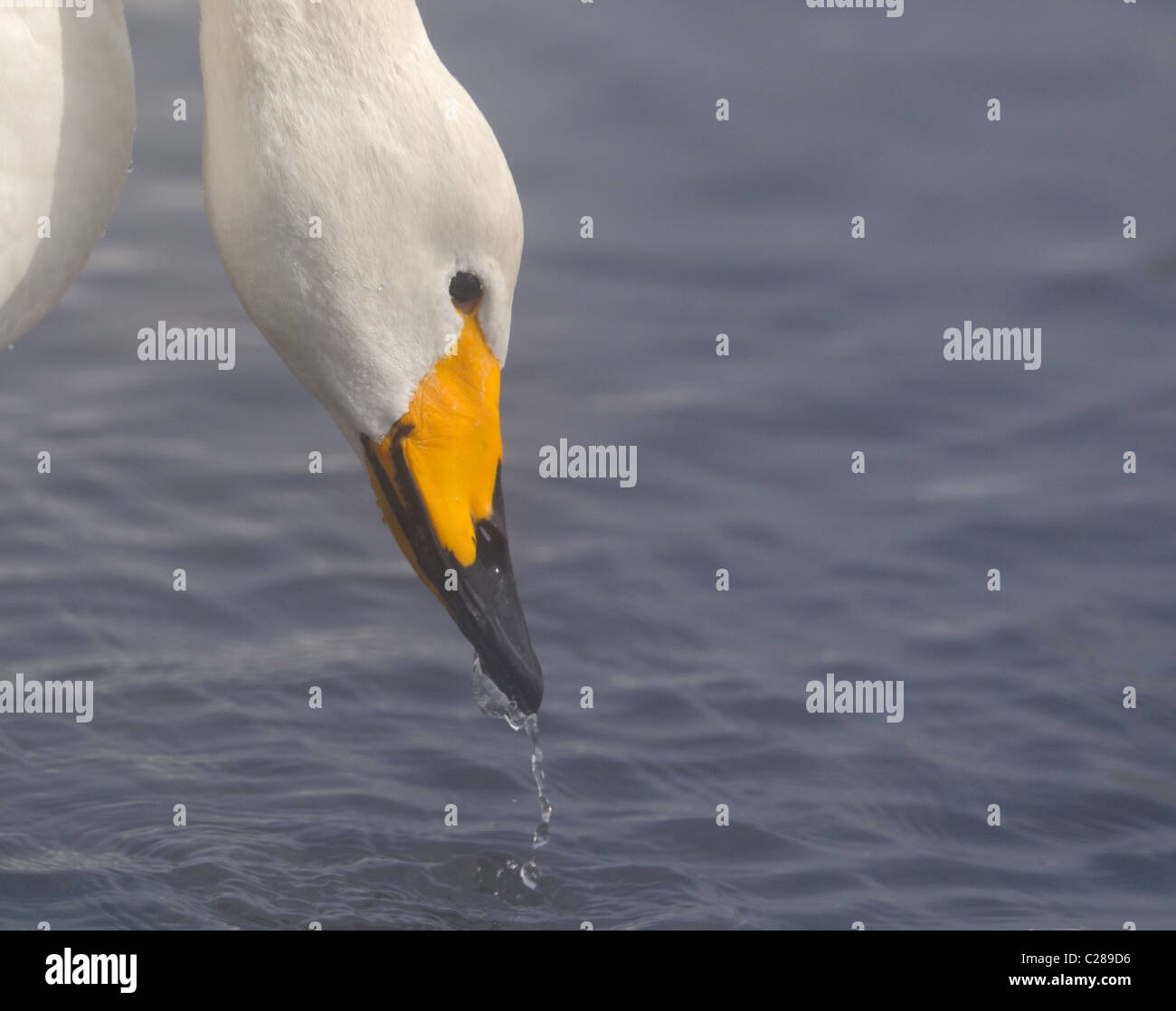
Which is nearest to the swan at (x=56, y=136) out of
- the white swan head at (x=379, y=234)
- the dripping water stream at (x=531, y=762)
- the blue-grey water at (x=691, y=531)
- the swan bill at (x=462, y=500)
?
the white swan head at (x=379, y=234)

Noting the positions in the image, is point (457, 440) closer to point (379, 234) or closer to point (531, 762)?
point (379, 234)

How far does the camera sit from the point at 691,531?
Result: 705cm

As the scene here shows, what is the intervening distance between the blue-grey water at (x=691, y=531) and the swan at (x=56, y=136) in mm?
1974

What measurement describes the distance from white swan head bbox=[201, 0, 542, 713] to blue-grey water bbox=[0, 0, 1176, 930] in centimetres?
160

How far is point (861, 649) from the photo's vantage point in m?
6.49

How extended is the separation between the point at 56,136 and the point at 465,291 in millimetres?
854

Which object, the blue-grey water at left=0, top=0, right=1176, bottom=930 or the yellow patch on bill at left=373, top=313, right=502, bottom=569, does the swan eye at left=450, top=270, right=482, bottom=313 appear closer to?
the yellow patch on bill at left=373, top=313, right=502, bottom=569

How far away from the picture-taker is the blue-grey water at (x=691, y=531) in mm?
5492

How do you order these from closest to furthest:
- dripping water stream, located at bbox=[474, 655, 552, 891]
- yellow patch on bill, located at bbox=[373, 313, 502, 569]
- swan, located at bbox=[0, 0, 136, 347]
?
swan, located at bbox=[0, 0, 136, 347], yellow patch on bill, located at bbox=[373, 313, 502, 569], dripping water stream, located at bbox=[474, 655, 552, 891]

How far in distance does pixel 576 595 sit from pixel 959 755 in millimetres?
1428

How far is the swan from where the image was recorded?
3.74 m

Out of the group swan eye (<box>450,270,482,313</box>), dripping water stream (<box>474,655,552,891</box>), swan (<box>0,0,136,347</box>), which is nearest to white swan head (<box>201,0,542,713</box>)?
swan eye (<box>450,270,482,313</box>)

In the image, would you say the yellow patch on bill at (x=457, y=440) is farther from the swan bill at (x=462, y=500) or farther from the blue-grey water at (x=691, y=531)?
the blue-grey water at (x=691, y=531)
